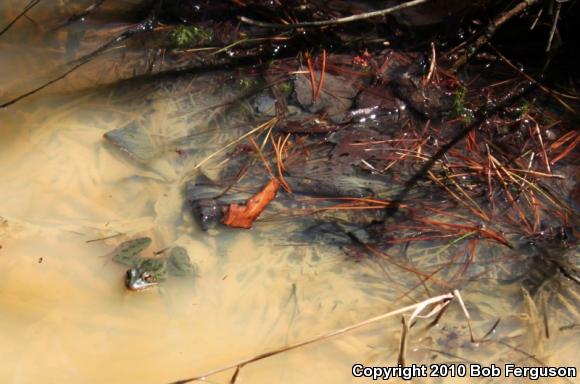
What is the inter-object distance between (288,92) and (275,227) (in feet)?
2.58

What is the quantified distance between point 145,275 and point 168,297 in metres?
0.12

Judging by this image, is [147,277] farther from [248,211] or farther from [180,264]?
[248,211]

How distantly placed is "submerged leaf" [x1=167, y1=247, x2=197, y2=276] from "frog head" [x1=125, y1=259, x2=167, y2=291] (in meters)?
0.03

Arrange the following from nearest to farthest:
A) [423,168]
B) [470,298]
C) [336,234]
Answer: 1. [470,298]
2. [336,234]
3. [423,168]

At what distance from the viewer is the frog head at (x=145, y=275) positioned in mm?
2338

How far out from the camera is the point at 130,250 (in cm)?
244

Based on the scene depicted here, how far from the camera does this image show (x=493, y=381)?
7.04 feet

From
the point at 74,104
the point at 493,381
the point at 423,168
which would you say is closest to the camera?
the point at 493,381

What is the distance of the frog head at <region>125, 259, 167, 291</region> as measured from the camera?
92.0 inches

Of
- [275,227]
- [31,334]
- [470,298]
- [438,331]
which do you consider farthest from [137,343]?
[470,298]

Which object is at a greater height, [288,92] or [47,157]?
[288,92]

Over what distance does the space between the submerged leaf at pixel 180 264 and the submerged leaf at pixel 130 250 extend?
0.39ft

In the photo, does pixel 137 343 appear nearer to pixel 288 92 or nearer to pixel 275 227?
pixel 275 227

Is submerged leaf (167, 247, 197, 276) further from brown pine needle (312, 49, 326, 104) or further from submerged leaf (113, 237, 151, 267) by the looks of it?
brown pine needle (312, 49, 326, 104)
